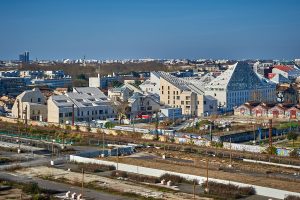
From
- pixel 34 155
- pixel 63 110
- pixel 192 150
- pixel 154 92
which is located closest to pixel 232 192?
pixel 192 150

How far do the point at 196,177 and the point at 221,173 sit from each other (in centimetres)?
114

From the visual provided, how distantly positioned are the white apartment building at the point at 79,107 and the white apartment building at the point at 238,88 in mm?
6861

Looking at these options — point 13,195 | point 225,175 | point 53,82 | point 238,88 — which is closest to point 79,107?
point 238,88

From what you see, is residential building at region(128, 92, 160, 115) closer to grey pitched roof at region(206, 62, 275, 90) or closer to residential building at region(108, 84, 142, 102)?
residential building at region(108, 84, 142, 102)

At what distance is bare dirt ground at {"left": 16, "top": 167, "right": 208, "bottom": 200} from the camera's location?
12.2m

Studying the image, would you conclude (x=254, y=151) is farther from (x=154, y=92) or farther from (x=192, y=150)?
(x=154, y=92)

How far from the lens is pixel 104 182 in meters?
13.5

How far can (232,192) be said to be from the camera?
12141 mm

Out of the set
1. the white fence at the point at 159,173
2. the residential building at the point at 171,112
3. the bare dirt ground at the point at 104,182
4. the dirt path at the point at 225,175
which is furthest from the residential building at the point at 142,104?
the bare dirt ground at the point at 104,182

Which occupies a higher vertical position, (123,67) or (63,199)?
(123,67)

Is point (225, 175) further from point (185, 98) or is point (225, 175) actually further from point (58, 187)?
point (185, 98)

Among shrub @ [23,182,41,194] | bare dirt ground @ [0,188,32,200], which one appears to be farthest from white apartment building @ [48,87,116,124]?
shrub @ [23,182,41,194]

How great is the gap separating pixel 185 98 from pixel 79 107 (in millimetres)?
6075

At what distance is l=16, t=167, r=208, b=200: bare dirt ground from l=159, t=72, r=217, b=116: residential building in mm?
14250
